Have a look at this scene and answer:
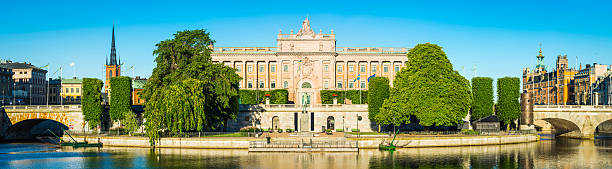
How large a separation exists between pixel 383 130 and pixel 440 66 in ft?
43.2

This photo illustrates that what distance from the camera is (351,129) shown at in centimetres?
8794

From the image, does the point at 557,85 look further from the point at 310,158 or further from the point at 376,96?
the point at 310,158

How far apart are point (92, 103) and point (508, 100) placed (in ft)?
204

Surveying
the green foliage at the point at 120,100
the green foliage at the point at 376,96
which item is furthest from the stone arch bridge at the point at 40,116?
the green foliage at the point at 376,96

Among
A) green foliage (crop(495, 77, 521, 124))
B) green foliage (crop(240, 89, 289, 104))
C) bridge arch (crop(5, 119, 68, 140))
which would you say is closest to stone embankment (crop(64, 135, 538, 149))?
green foliage (crop(495, 77, 521, 124))

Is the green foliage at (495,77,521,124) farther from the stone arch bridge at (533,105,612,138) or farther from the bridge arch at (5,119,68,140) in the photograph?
the bridge arch at (5,119,68,140)

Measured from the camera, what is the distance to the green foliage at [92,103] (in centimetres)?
8281

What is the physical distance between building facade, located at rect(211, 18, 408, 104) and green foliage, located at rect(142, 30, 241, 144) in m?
36.7

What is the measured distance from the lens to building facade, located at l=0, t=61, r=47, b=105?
144625mm

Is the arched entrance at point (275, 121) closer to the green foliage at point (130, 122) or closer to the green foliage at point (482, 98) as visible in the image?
the green foliage at point (130, 122)

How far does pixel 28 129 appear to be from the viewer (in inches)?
3684

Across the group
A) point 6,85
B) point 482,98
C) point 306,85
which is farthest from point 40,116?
point 482,98

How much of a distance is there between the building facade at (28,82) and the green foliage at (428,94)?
10208cm

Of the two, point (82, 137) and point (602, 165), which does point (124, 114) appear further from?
point (602, 165)
